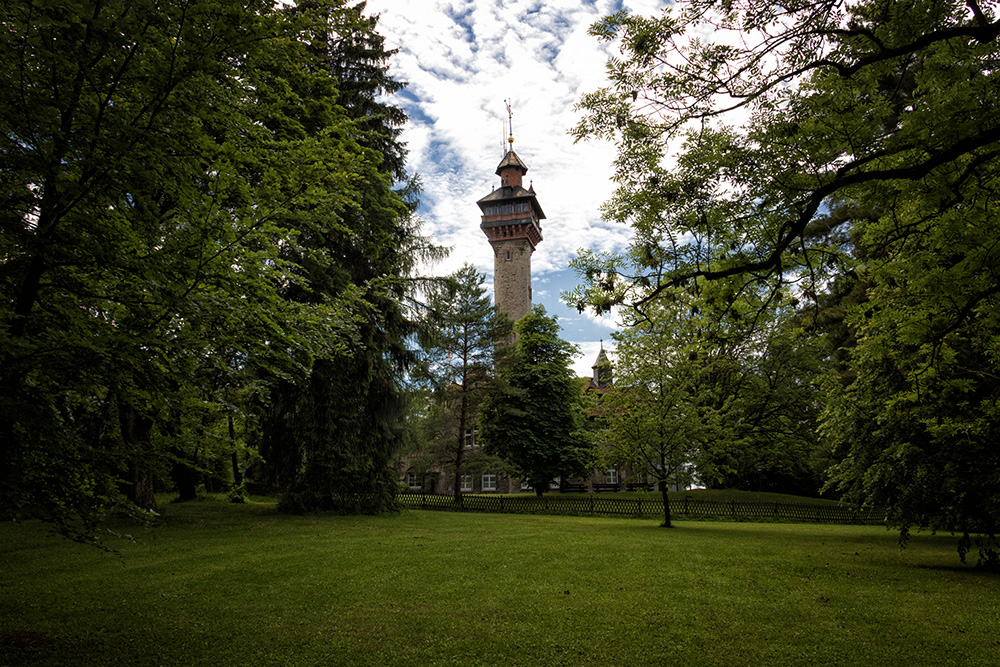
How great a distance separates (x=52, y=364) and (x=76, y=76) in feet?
8.74

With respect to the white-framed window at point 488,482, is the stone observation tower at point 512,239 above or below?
above

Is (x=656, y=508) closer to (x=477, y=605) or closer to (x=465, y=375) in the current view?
(x=465, y=375)

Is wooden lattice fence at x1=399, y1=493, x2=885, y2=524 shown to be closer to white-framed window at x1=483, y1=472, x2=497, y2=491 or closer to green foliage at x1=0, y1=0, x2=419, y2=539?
green foliage at x1=0, y1=0, x2=419, y2=539

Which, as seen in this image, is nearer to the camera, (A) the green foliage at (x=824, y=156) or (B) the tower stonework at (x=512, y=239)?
(A) the green foliage at (x=824, y=156)

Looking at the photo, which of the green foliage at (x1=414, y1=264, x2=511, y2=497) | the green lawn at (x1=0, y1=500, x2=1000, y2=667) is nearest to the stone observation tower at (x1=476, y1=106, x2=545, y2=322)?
the green foliage at (x1=414, y1=264, x2=511, y2=497)

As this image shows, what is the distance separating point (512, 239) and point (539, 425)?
2584 centimetres

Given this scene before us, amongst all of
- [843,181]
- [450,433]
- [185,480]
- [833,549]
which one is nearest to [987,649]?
[843,181]

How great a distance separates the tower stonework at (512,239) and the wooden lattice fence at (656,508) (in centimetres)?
2839

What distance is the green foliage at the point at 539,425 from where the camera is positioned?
36.6 metres

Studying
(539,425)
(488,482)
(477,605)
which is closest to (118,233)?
(477,605)

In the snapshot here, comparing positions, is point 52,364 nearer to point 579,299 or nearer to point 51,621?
point 51,621

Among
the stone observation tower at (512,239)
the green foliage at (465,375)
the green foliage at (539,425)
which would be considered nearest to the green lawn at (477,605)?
the green foliage at (465,375)

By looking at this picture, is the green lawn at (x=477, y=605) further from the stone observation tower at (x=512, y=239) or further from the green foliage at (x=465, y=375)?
the stone observation tower at (x=512, y=239)

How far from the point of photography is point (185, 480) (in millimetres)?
24047
